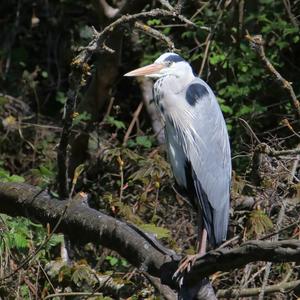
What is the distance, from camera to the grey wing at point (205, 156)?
3.18 metres

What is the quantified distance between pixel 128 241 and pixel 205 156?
2.38 feet

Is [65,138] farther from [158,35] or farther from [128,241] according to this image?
[158,35]

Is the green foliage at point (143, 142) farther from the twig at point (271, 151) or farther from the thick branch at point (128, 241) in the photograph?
the twig at point (271, 151)

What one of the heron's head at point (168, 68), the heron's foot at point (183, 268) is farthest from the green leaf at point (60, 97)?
the heron's foot at point (183, 268)

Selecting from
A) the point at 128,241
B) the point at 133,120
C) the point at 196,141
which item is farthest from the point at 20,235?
the point at 133,120

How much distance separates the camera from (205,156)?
3.36m

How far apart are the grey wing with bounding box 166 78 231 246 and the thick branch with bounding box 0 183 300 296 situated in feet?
1.31

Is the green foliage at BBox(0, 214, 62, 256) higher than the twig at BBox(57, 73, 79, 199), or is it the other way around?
the twig at BBox(57, 73, 79, 199)

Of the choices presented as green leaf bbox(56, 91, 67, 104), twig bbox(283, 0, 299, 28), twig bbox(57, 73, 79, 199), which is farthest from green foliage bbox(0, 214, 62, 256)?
twig bbox(283, 0, 299, 28)

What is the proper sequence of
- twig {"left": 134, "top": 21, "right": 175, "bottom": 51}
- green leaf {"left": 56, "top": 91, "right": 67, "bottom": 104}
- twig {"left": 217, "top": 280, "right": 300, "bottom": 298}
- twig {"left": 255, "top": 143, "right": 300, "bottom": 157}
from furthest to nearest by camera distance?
green leaf {"left": 56, "top": 91, "right": 67, "bottom": 104}, twig {"left": 217, "top": 280, "right": 300, "bottom": 298}, twig {"left": 134, "top": 21, "right": 175, "bottom": 51}, twig {"left": 255, "top": 143, "right": 300, "bottom": 157}

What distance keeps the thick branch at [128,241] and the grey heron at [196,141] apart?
402mm

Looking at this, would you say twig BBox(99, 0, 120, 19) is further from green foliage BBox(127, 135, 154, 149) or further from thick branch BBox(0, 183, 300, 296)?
thick branch BBox(0, 183, 300, 296)

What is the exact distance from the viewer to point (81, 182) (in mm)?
4793

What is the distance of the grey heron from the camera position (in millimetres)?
3197
